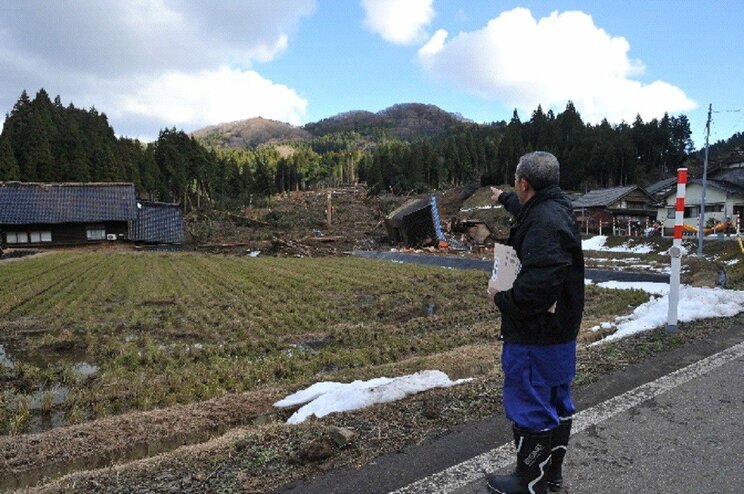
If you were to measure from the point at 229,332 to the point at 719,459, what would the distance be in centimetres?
818

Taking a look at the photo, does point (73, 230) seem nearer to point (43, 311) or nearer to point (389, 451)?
point (43, 311)

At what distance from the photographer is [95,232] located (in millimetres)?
33469

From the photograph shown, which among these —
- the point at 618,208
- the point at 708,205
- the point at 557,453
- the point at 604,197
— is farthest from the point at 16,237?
the point at 708,205

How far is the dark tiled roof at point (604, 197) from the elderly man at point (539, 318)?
37.8m

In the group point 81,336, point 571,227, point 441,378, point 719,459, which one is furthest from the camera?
point 81,336

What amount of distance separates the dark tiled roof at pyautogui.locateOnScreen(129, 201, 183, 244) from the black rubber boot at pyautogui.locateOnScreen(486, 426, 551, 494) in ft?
118

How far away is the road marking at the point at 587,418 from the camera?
2.42m

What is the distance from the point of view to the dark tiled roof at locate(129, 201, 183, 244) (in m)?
34.3

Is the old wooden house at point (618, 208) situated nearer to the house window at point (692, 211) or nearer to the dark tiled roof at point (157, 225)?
the house window at point (692, 211)

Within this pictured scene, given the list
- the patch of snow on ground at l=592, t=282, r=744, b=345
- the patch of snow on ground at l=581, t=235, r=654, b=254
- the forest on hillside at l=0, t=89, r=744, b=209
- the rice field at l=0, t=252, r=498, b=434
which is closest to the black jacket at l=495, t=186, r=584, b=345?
the patch of snow on ground at l=592, t=282, r=744, b=345

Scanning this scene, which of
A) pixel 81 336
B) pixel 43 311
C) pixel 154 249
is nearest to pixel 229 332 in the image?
pixel 81 336

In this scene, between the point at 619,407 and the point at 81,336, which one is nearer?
the point at 619,407

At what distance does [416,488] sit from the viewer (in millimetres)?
2387

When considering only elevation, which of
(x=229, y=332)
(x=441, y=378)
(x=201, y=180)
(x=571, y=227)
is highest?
(x=201, y=180)
